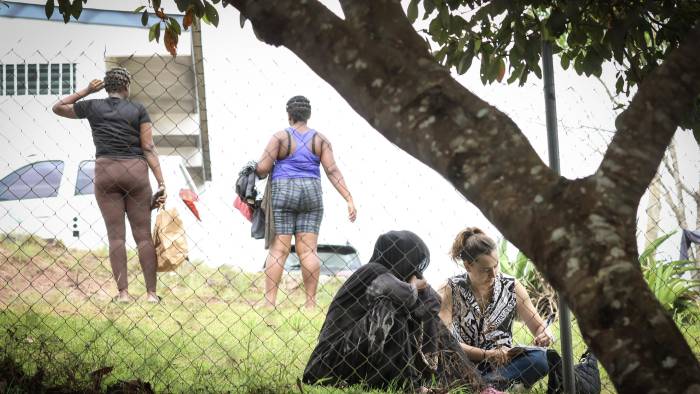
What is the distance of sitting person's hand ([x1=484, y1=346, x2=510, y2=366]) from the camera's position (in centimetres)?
470

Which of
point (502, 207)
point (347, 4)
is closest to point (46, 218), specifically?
point (347, 4)

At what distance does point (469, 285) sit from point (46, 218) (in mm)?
4222

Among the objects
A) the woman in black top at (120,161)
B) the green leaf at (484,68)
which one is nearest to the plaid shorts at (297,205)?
the woman in black top at (120,161)

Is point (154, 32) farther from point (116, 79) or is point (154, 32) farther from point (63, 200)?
point (63, 200)

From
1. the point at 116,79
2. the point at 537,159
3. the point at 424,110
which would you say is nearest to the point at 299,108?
the point at 116,79

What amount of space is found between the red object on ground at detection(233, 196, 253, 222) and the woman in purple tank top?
18 centimetres

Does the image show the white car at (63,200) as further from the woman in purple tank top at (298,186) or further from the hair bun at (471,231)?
the hair bun at (471,231)

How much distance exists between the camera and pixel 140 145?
19.2 ft

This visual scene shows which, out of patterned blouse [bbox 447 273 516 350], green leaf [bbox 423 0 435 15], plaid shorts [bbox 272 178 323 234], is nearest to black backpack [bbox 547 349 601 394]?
patterned blouse [bbox 447 273 516 350]

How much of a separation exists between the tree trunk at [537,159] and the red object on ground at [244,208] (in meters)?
3.67

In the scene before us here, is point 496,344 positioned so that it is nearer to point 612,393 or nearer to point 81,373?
point 612,393

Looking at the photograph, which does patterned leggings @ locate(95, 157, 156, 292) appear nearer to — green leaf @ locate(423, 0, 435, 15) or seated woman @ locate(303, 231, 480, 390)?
seated woman @ locate(303, 231, 480, 390)

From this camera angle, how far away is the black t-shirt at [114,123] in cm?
577

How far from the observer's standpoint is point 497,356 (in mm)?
4707
